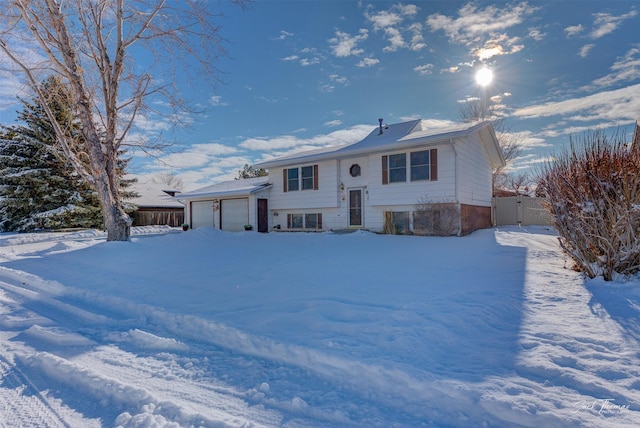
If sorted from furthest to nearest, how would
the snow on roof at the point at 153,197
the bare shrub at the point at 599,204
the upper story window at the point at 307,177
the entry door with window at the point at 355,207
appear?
1. the snow on roof at the point at 153,197
2. the upper story window at the point at 307,177
3. the entry door with window at the point at 355,207
4. the bare shrub at the point at 599,204

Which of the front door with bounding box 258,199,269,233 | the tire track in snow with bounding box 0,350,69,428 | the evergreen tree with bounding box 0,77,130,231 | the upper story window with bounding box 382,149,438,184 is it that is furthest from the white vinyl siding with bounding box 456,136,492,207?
the evergreen tree with bounding box 0,77,130,231

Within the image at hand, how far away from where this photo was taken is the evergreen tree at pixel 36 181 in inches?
779

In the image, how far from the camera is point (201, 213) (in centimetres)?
2036

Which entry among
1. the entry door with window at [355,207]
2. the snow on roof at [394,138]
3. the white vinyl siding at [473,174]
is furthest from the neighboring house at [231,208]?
the white vinyl siding at [473,174]

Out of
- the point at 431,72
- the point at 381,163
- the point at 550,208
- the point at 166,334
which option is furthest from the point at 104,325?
the point at 431,72

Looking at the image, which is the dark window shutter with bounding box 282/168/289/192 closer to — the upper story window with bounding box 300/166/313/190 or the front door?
the upper story window with bounding box 300/166/313/190

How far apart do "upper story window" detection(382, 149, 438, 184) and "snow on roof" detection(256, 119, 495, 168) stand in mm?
543

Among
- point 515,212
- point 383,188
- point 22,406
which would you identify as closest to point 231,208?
point 383,188

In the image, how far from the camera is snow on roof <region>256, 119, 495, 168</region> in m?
12.5

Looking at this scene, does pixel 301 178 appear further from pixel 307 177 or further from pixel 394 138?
pixel 394 138

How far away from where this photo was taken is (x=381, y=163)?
1407cm

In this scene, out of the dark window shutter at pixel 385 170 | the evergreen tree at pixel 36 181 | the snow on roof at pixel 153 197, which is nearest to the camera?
the dark window shutter at pixel 385 170

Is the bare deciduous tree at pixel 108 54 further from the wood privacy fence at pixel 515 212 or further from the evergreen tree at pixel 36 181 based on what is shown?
the wood privacy fence at pixel 515 212

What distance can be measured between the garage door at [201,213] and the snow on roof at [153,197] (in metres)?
9.41
